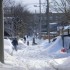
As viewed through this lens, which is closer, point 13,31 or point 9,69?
point 9,69

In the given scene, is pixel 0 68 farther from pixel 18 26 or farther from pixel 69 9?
pixel 18 26

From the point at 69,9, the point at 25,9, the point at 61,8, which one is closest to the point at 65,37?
the point at 61,8

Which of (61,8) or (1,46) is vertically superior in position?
A: (61,8)

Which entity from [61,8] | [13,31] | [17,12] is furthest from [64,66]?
[17,12]

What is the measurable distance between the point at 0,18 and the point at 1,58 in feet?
7.53

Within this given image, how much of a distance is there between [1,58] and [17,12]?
1707 inches

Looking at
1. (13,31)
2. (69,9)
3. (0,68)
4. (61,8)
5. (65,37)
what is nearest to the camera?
(0,68)

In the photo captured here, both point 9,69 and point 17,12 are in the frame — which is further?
point 17,12

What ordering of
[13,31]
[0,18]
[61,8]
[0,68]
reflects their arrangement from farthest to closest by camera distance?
[13,31] < [61,8] < [0,18] < [0,68]

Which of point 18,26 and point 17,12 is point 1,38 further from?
point 17,12

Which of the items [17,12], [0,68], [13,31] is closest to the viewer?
[0,68]

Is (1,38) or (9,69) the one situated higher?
(1,38)

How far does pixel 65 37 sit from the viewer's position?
37.2m

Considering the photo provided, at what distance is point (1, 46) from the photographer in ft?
63.9
